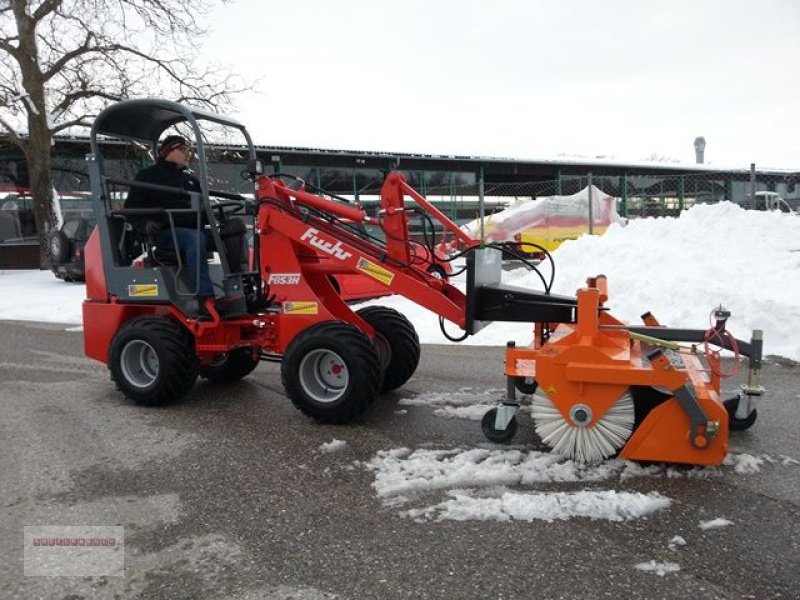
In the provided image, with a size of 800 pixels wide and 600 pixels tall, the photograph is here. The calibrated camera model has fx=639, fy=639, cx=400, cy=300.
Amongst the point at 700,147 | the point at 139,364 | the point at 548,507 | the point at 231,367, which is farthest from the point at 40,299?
the point at 700,147

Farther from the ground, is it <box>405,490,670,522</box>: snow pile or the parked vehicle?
the parked vehicle

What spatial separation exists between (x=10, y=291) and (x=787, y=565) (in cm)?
1640

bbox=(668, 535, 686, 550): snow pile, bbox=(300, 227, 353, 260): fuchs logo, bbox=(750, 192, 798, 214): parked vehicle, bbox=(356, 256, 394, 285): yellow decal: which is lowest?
bbox=(668, 535, 686, 550): snow pile

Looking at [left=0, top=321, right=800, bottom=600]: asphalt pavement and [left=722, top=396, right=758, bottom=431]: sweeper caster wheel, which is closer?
[left=0, top=321, right=800, bottom=600]: asphalt pavement

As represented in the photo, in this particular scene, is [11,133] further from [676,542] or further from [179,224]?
[676,542]

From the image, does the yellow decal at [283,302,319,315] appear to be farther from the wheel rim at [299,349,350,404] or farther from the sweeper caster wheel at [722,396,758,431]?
the sweeper caster wheel at [722,396,758,431]

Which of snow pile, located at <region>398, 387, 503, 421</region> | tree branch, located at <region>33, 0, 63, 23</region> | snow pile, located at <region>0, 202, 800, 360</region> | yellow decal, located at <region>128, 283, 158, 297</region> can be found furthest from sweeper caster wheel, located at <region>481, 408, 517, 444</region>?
tree branch, located at <region>33, 0, 63, 23</region>

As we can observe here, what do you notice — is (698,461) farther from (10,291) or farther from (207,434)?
(10,291)

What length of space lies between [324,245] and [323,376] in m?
0.96

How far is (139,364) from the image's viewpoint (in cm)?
535

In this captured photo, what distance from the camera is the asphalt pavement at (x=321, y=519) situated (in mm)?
2580

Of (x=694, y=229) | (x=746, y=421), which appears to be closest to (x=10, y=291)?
(x=694, y=229)

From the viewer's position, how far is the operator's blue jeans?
16.7ft

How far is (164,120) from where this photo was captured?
5.84m
